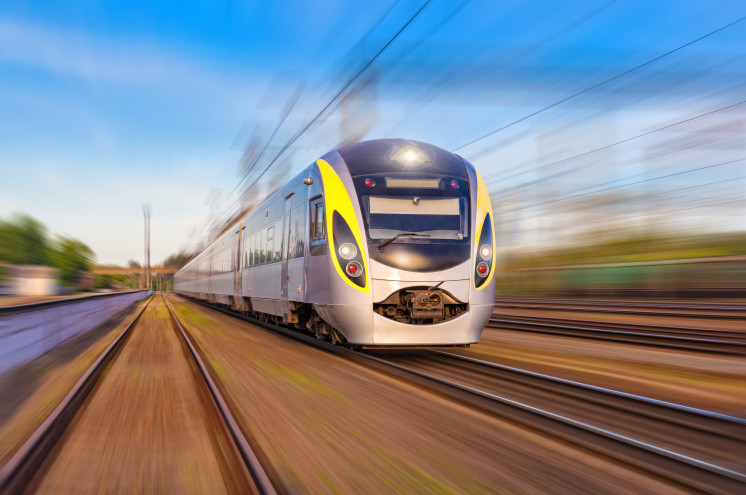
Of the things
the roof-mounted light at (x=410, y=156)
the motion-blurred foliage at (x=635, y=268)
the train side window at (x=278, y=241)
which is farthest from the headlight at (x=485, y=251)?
the motion-blurred foliage at (x=635, y=268)

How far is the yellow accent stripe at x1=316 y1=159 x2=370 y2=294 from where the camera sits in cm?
781

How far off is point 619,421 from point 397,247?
3.79m

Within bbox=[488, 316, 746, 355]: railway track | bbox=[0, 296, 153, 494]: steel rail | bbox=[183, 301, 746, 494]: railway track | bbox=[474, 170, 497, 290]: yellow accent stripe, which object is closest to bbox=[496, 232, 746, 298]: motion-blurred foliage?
bbox=[488, 316, 746, 355]: railway track

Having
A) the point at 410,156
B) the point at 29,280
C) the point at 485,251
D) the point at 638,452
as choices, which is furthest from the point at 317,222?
the point at 29,280

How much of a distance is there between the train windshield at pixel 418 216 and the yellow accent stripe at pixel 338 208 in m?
0.22

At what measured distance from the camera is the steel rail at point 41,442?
3.35 meters

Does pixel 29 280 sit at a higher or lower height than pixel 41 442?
higher

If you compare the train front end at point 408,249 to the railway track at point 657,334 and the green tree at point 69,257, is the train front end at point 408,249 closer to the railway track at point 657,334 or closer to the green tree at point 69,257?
the railway track at point 657,334

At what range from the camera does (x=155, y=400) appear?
18.9ft

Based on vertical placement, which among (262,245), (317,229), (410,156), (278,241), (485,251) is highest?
(410,156)

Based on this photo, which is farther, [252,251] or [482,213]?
[252,251]

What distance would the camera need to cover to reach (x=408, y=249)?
7.82m

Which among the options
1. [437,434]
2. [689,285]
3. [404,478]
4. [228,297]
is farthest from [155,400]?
[689,285]

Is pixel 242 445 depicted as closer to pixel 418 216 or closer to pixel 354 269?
pixel 354 269
